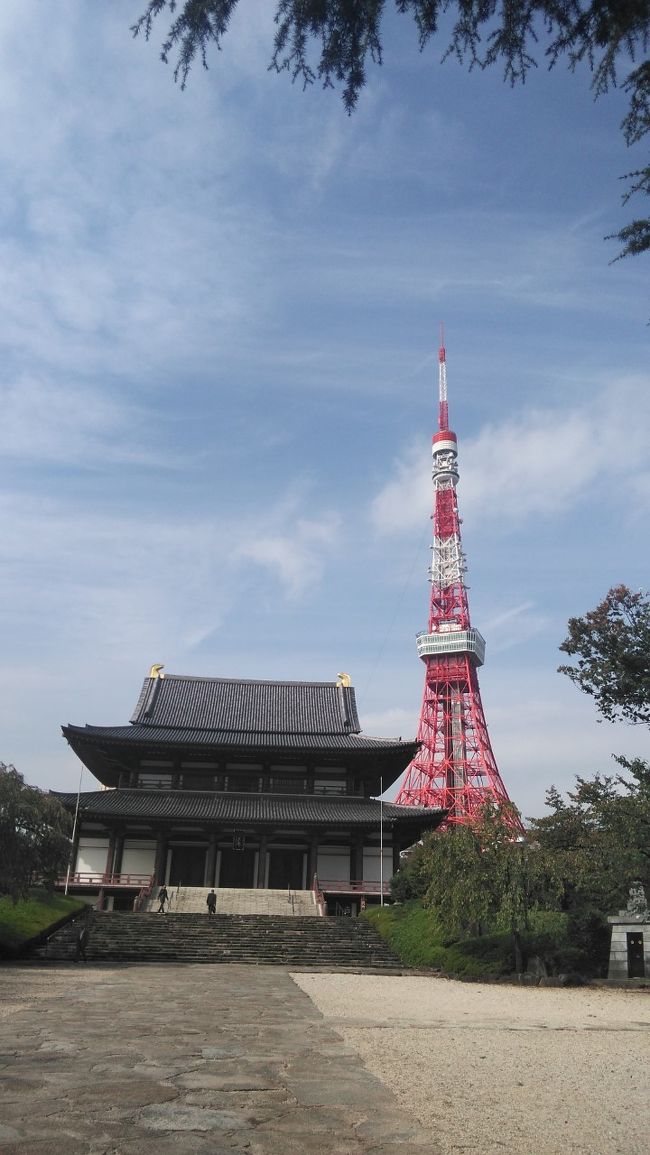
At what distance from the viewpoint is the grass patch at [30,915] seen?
23344mm

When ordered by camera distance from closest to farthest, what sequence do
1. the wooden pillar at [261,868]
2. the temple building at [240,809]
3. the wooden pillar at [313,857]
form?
the temple building at [240,809] → the wooden pillar at [313,857] → the wooden pillar at [261,868]

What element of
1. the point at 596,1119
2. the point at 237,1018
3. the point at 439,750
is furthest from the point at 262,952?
the point at 439,750

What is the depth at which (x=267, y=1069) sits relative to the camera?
7.23 m

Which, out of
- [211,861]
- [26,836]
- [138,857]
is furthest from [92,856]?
[26,836]

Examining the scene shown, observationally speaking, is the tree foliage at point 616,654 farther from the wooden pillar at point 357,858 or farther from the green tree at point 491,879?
the wooden pillar at point 357,858

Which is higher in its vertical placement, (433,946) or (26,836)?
(26,836)

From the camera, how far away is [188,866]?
37844mm

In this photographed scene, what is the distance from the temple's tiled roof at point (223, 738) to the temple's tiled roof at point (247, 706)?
430mm

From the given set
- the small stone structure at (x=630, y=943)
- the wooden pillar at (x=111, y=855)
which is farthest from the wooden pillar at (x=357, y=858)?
the small stone structure at (x=630, y=943)

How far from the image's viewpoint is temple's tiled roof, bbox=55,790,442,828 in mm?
35188

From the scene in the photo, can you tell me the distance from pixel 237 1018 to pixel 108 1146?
707 centimetres

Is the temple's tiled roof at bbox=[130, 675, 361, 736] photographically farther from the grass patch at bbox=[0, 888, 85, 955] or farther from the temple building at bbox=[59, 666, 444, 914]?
the grass patch at bbox=[0, 888, 85, 955]

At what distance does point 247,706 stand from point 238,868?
33.5 feet

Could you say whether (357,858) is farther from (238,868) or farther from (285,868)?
(238,868)
